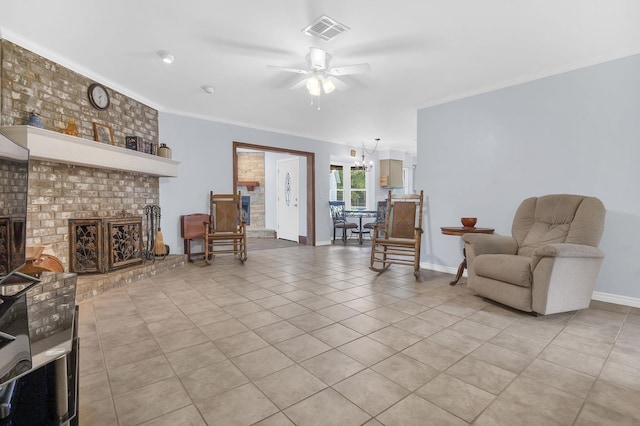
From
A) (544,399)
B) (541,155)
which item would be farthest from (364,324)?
(541,155)

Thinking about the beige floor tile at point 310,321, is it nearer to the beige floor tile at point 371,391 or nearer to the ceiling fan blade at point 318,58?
the beige floor tile at point 371,391

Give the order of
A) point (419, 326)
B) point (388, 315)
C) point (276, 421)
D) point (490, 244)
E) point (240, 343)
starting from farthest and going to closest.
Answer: point (490, 244), point (388, 315), point (419, 326), point (240, 343), point (276, 421)

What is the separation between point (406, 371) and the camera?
1.66 meters

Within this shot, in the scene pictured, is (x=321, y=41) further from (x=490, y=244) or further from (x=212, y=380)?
(x=212, y=380)

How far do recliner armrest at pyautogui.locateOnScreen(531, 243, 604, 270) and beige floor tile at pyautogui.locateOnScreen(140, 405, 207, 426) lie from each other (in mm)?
2534

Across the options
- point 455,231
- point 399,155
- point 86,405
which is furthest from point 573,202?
point 399,155

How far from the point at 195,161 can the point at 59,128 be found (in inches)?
78.1

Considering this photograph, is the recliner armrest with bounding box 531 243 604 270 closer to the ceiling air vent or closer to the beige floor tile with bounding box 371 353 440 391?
the beige floor tile with bounding box 371 353 440 391

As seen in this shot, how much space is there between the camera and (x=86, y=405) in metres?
1.38

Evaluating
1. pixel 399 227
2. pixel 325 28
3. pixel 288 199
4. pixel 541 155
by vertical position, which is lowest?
pixel 399 227

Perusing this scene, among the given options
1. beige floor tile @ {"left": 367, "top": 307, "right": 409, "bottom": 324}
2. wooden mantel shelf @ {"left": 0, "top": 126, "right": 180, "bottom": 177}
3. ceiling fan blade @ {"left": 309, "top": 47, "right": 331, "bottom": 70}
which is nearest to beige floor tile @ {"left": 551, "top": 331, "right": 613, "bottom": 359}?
beige floor tile @ {"left": 367, "top": 307, "right": 409, "bottom": 324}

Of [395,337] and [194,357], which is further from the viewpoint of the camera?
[395,337]

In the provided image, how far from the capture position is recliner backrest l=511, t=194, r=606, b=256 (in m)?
2.59

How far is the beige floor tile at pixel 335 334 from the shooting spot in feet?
6.63
